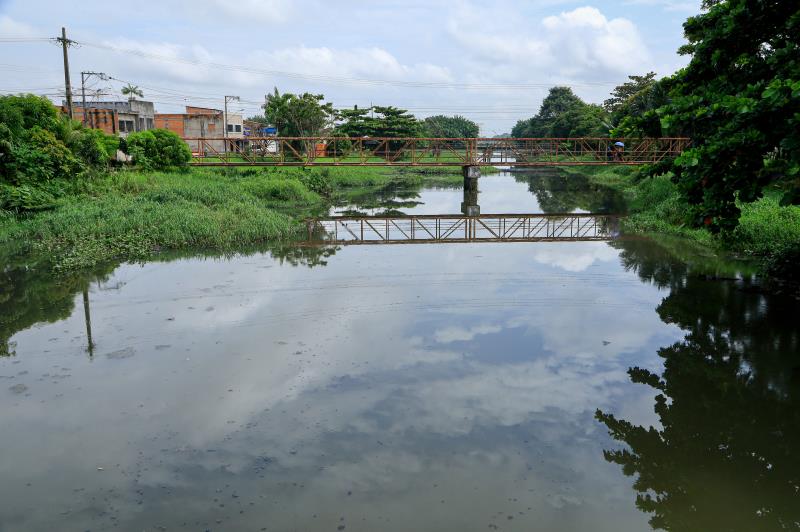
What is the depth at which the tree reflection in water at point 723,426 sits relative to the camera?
18.6ft

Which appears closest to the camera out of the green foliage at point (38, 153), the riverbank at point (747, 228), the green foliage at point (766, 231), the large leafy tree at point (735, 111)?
the large leafy tree at point (735, 111)

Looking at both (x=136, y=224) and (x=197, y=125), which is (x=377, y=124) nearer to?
(x=197, y=125)

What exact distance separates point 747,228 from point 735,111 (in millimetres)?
8623

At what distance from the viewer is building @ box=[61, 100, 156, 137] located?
142 ft

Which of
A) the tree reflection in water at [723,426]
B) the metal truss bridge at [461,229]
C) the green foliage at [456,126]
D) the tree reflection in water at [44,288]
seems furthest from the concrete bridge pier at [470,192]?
the green foliage at [456,126]

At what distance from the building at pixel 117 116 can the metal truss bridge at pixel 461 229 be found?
26075mm

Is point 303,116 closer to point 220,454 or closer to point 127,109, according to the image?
point 127,109

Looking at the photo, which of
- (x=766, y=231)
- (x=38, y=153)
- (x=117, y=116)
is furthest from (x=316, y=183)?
(x=117, y=116)

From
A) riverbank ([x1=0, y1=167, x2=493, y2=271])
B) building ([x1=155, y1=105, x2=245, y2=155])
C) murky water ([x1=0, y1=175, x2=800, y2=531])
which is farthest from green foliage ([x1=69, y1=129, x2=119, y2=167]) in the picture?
building ([x1=155, y1=105, x2=245, y2=155])

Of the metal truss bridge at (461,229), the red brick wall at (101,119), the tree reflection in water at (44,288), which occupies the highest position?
the red brick wall at (101,119)

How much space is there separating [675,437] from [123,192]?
67.7 ft

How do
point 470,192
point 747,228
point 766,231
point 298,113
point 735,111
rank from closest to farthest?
point 735,111 → point 766,231 → point 747,228 → point 470,192 → point 298,113

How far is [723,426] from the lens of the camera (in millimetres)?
7117

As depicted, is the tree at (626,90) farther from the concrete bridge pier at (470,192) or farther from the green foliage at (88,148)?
the green foliage at (88,148)
